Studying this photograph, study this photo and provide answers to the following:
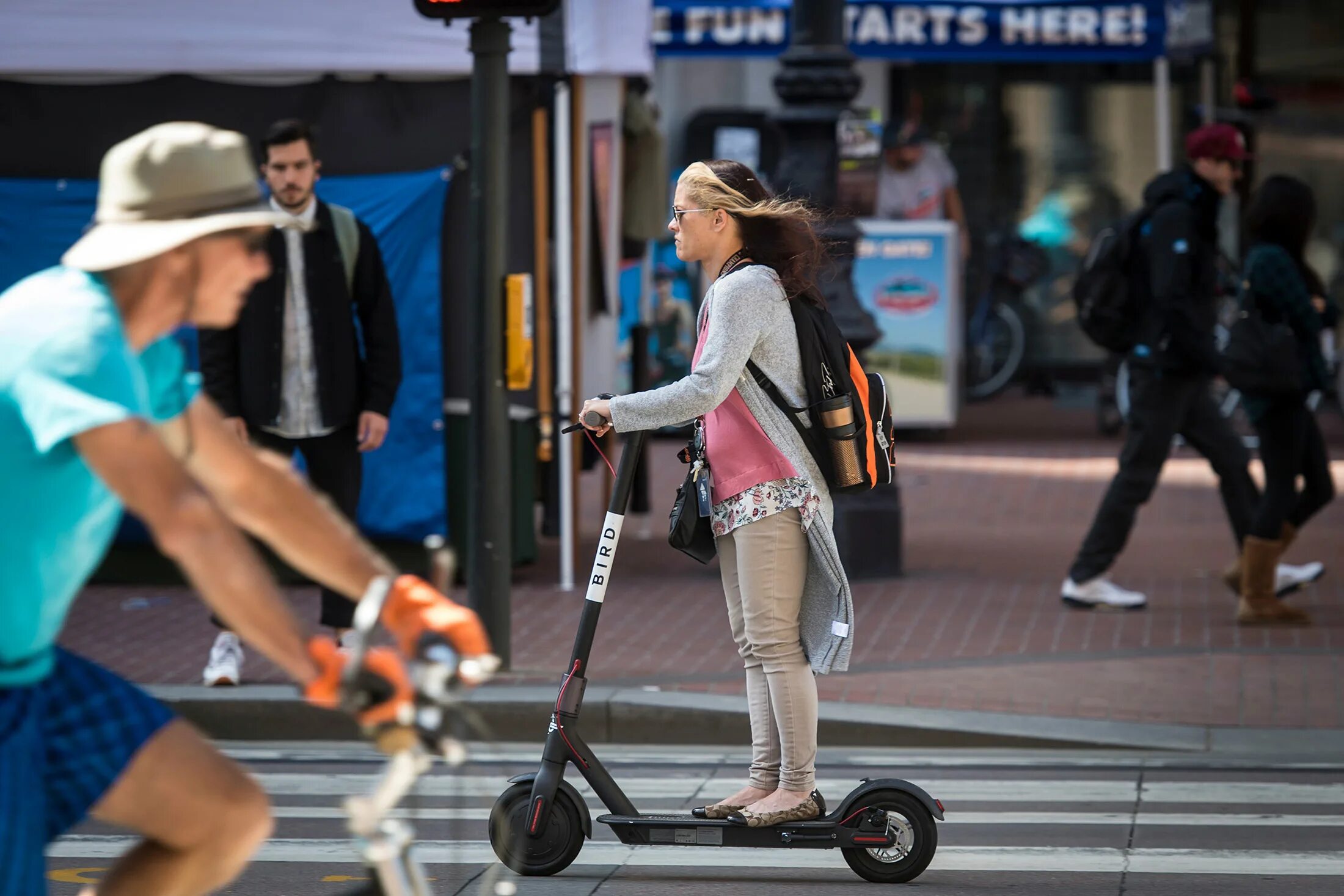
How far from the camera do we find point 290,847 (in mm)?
5625

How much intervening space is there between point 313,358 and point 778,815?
326cm

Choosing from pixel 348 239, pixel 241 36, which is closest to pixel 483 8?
pixel 348 239

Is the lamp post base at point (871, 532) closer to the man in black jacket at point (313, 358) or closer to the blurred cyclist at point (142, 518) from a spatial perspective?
the man in black jacket at point (313, 358)

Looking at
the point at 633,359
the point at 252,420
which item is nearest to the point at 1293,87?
the point at 633,359

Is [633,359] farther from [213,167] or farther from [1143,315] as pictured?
[213,167]

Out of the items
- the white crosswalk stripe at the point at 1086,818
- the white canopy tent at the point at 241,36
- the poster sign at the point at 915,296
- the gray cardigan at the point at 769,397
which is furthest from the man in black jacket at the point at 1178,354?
the poster sign at the point at 915,296

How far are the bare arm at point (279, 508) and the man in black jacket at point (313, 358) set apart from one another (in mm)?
4578

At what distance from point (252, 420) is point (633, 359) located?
4209 mm

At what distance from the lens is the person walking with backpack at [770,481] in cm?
503

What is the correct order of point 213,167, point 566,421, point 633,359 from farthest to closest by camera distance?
point 633,359
point 566,421
point 213,167

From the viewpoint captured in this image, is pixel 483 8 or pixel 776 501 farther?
pixel 483 8

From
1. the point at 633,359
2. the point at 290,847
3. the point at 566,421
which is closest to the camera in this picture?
the point at 290,847

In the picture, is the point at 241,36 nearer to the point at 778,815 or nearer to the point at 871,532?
the point at 871,532

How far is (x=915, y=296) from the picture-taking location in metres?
15.7
